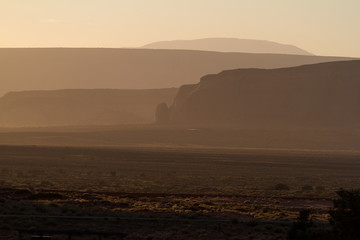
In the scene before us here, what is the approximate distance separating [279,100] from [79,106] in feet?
226

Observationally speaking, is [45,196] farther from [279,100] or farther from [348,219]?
[279,100]

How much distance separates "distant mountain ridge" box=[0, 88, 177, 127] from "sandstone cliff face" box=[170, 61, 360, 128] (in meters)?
40.4

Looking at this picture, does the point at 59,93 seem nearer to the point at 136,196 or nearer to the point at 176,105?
the point at 176,105

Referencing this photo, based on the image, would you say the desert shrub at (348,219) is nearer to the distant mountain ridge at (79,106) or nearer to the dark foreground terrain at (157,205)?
the dark foreground terrain at (157,205)

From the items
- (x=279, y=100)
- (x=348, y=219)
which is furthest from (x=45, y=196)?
(x=279, y=100)

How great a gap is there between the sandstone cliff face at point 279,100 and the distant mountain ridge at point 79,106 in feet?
133

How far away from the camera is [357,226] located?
16.7 metres

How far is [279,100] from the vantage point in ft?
428

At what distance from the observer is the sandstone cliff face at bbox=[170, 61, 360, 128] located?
412ft

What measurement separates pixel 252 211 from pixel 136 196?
18.3ft

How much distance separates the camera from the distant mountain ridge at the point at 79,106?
574 ft

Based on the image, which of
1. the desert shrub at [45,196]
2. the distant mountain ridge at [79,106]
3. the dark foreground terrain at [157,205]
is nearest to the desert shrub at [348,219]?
the dark foreground terrain at [157,205]

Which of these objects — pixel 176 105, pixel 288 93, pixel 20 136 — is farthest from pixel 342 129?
pixel 20 136

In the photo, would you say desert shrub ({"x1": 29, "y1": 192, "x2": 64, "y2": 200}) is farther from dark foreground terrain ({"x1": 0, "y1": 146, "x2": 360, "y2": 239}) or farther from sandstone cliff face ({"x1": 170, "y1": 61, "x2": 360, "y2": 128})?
sandstone cliff face ({"x1": 170, "y1": 61, "x2": 360, "y2": 128})
